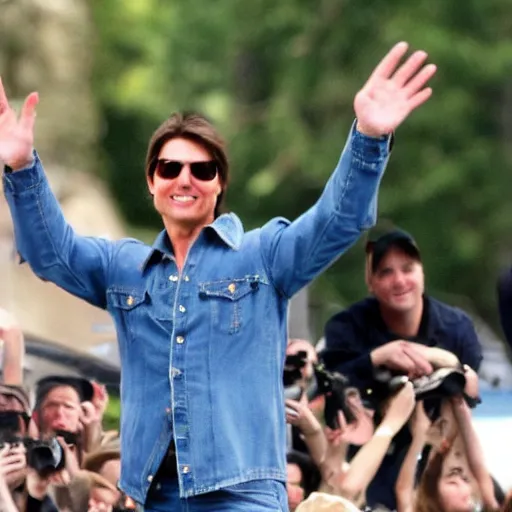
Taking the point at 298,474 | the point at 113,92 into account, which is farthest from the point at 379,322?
the point at 113,92

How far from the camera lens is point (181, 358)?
2.83m

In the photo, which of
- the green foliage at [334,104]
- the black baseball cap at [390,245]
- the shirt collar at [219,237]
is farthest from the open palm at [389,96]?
the green foliage at [334,104]

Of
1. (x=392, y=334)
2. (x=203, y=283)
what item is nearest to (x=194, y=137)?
(x=203, y=283)

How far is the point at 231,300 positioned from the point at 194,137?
0.41m

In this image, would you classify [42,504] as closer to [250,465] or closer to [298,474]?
[298,474]

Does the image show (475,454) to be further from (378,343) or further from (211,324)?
(211,324)

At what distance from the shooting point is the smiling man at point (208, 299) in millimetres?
2766

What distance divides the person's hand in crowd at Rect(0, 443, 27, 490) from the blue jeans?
1.36 metres

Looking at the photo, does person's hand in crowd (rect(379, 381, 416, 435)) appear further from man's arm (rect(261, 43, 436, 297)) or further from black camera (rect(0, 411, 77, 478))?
man's arm (rect(261, 43, 436, 297))

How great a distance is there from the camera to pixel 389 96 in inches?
108

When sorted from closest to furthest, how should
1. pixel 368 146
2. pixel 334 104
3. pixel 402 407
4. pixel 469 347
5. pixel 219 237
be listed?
pixel 368 146 < pixel 219 237 < pixel 402 407 < pixel 469 347 < pixel 334 104

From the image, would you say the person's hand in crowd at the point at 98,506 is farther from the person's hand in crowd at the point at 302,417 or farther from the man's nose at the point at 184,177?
the man's nose at the point at 184,177

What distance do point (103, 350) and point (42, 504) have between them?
0.59m

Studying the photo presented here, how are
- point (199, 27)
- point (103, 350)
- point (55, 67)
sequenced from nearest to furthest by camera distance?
point (103, 350), point (55, 67), point (199, 27)
